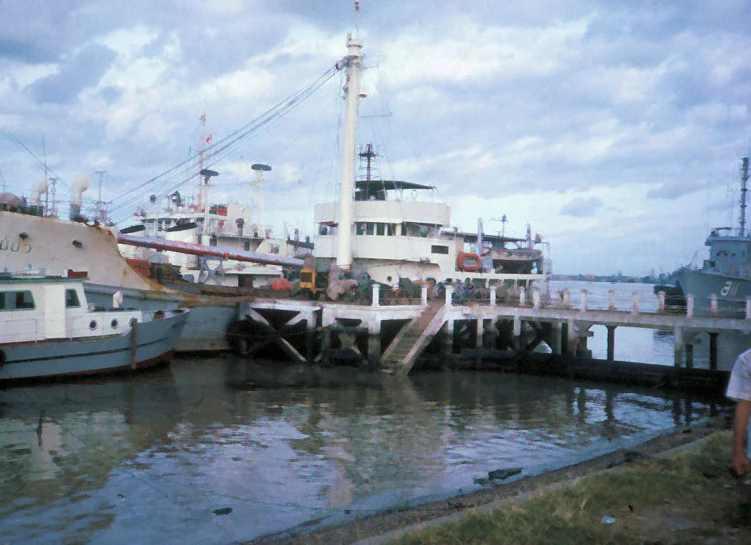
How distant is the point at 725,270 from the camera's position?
51469 mm

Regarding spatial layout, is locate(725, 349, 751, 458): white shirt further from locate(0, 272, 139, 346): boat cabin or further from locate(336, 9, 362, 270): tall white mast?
locate(336, 9, 362, 270): tall white mast

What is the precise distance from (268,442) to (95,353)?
10.3 m

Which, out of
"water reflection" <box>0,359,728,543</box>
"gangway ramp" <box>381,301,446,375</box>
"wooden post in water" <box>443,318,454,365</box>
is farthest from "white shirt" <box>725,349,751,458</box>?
"wooden post in water" <box>443,318,454,365</box>

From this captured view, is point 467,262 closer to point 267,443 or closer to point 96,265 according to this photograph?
point 96,265

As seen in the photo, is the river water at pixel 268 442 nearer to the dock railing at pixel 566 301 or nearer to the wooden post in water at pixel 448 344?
the wooden post in water at pixel 448 344

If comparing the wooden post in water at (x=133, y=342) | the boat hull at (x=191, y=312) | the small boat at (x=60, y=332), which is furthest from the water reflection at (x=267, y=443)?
the boat hull at (x=191, y=312)

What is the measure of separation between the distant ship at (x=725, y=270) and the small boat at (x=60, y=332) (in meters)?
35.9

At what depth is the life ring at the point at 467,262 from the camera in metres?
36.1

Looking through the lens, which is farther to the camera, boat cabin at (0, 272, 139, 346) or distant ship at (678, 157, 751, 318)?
distant ship at (678, 157, 751, 318)

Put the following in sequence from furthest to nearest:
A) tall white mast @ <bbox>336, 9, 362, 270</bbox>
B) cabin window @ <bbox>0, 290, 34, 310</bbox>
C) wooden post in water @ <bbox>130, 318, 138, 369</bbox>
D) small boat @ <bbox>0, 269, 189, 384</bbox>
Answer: tall white mast @ <bbox>336, 9, 362, 270</bbox> < wooden post in water @ <bbox>130, 318, 138, 369</bbox> < cabin window @ <bbox>0, 290, 34, 310</bbox> < small boat @ <bbox>0, 269, 189, 384</bbox>

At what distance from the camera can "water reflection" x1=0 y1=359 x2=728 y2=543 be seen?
388 inches

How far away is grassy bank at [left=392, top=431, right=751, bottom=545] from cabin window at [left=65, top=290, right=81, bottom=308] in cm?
1877

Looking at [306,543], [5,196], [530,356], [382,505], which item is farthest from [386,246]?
[306,543]

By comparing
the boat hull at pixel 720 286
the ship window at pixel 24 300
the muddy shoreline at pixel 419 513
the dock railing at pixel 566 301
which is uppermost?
the boat hull at pixel 720 286
